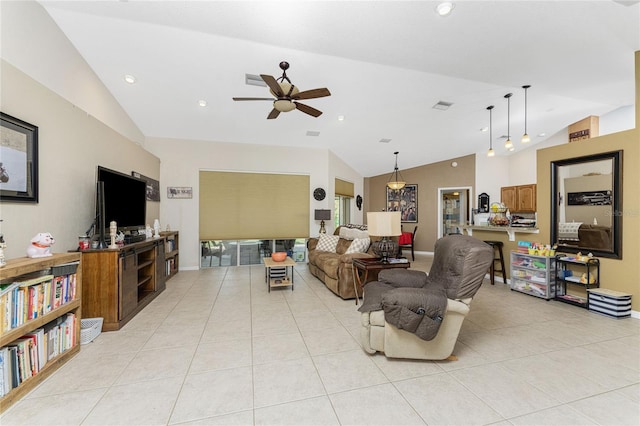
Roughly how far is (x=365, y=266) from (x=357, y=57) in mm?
2616

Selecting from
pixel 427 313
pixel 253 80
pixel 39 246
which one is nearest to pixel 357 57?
pixel 253 80

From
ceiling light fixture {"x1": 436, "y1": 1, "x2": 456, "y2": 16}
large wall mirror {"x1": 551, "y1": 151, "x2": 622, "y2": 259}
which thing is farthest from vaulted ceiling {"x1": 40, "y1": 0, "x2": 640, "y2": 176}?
large wall mirror {"x1": 551, "y1": 151, "x2": 622, "y2": 259}

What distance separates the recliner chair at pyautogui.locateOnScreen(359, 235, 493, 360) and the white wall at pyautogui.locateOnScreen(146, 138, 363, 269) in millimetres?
4581

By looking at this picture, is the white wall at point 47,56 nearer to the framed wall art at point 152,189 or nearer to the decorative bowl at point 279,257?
the framed wall art at point 152,189

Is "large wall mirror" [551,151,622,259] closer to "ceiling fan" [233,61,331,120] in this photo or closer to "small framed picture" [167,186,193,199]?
"ceiling fan" [233,61,331,120]

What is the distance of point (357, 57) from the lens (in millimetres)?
3225

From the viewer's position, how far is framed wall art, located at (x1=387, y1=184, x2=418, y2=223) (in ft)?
28.8

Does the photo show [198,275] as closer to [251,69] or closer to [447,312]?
[251,69]

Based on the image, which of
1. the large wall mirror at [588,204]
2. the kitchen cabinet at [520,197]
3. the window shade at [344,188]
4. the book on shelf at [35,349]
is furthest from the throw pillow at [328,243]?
the kitchen cabinet at [520,197]

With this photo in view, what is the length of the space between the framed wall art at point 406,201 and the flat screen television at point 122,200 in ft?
24.1

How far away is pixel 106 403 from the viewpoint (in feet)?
5.60

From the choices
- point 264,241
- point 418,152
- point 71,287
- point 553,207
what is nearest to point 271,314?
point 71,287

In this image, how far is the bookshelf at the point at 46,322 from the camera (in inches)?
67.3

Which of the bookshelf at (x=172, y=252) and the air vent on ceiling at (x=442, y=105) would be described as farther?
the bookshelf at (x=172, y=252)
